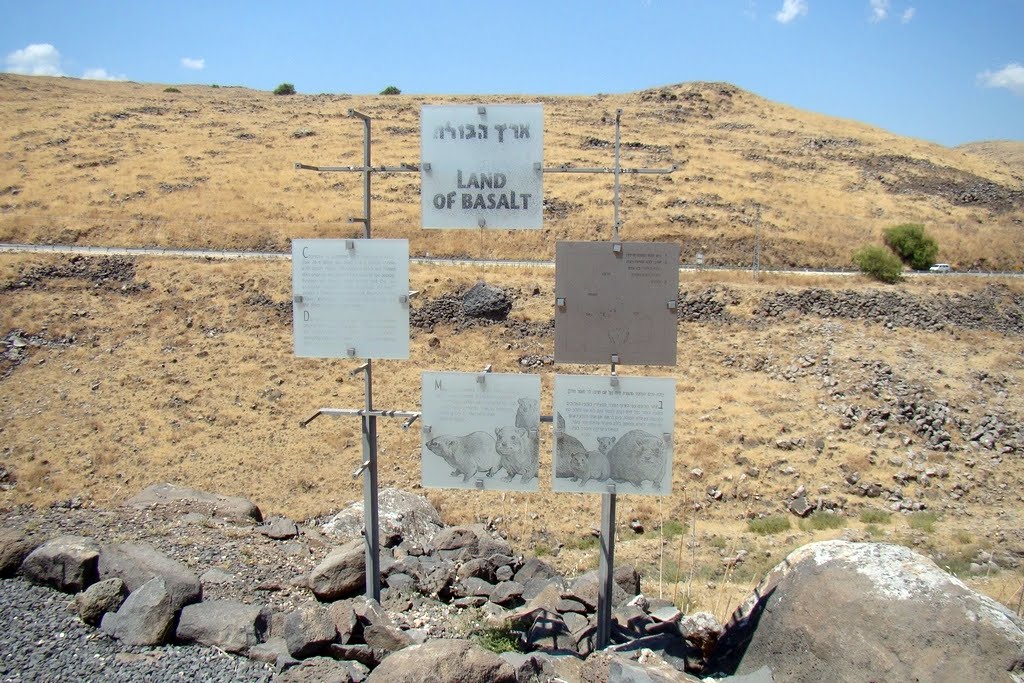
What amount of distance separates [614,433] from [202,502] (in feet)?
21.1

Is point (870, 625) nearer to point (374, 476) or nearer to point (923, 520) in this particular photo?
point (374, 476)

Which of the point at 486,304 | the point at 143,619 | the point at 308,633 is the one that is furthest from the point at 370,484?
the point at 486,304

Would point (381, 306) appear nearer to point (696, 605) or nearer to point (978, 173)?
point (696, 605)

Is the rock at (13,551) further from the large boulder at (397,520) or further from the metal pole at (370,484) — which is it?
the large boulder at (397,520)

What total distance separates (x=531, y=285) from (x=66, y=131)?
110ft

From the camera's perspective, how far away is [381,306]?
22.6ft

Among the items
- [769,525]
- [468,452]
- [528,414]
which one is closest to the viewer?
[528,414]

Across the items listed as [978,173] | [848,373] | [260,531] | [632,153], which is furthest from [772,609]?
[978,173]

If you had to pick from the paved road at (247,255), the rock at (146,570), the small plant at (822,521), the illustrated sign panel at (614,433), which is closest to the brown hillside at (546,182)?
the paved road at (247,255)

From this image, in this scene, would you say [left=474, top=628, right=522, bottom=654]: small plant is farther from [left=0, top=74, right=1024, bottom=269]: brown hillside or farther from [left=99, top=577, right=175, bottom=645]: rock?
[left=0, top=74, right=1024, bottom=269]: brown hillside

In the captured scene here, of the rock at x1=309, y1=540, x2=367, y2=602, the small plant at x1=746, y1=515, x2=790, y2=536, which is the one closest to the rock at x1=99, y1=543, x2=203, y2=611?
the rock at x1=309, y1=540, x2=367, y2=602

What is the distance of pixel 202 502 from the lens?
1037 cm

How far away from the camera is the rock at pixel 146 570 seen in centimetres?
630

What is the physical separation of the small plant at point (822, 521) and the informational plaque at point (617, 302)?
8043mm
